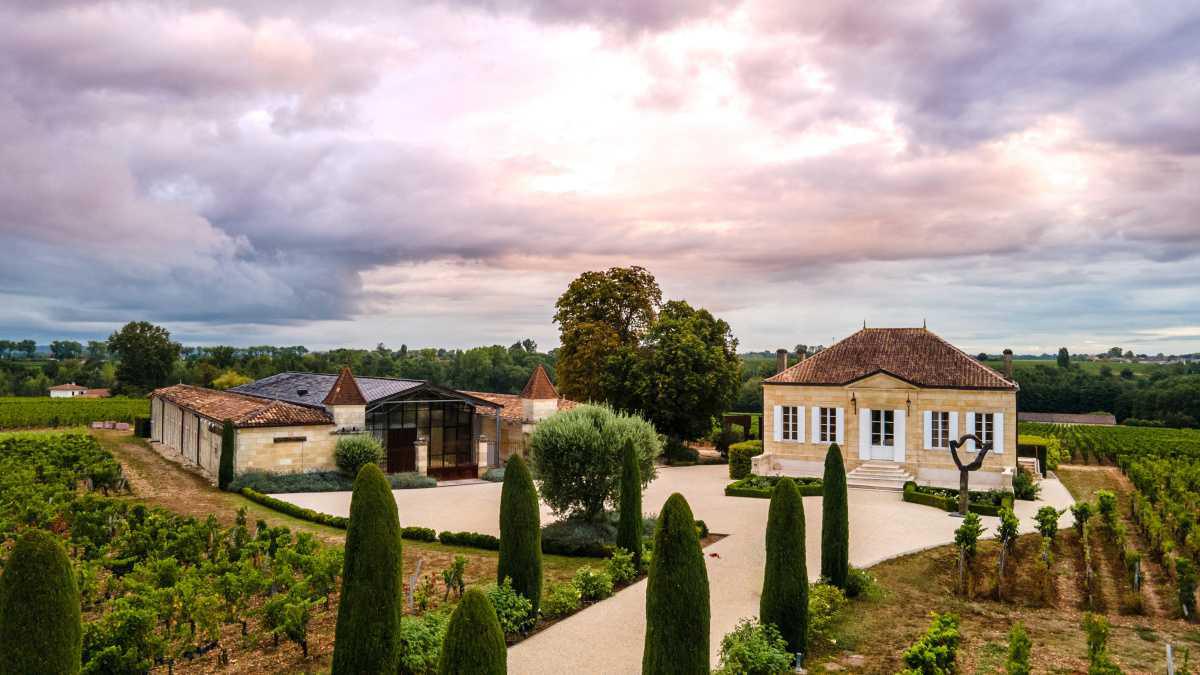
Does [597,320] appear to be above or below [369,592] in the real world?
above

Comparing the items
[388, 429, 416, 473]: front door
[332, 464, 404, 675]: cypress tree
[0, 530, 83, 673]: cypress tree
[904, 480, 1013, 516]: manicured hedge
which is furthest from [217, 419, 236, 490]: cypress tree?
[904, 480, 1013, 516]: manicured hedge

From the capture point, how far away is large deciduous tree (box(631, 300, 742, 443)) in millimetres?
37281

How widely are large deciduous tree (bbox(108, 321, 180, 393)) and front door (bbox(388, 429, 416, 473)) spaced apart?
62.1 meters

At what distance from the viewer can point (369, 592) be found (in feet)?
31.4

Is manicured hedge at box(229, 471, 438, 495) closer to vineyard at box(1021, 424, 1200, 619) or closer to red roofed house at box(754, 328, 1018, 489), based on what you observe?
red roofed house at box(754, 328, 1018, 489)

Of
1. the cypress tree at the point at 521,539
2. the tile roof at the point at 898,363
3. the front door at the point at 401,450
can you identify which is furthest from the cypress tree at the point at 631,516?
the front door at the point at 401,450

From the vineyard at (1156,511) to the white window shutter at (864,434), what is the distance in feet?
26.6

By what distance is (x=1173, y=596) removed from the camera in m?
15.5

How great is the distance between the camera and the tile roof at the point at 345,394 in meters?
31.0

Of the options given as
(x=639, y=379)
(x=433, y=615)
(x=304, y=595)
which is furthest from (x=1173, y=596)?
(x=639, y=379)

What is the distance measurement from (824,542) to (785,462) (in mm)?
17154

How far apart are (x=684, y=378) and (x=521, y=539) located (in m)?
24.5

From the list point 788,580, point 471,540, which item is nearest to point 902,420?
point 471,540

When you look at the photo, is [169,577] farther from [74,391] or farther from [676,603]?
[74,391]
